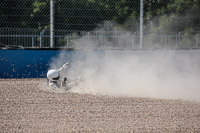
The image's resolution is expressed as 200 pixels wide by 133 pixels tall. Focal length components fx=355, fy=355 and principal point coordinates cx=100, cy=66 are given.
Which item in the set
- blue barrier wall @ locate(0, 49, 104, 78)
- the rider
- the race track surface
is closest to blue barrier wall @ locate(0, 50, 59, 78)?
blue barrier wall @ locate(0, 49, 104, 78)

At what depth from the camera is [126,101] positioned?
7730 mm

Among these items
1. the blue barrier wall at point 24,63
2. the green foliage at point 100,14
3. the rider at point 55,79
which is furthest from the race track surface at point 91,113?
the green foliage at point 100,14

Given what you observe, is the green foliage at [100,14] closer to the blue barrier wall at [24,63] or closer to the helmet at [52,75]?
the blue barrier wall at [24,63]

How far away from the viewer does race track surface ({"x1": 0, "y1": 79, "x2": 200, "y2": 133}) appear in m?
5.56

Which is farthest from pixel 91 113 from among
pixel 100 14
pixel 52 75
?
pixel 100 14

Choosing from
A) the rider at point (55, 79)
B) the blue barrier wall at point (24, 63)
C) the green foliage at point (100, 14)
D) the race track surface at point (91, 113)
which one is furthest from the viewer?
the green foliage at point (100, 14)

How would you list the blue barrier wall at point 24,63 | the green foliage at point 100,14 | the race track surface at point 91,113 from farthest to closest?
the green foliage at point 100,14
the blue barrier wall at point 24,63
the race track surface at point 91,113

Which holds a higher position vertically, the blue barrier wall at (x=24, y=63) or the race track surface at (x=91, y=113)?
the blue barrier wall at (x=24, y=63)

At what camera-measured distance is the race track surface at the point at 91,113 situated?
18.2 ft

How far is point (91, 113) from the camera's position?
21.4ft

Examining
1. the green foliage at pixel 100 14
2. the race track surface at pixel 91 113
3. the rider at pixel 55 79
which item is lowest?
the race track surface at pixel 91 113

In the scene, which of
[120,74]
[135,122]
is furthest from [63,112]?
[120,74]

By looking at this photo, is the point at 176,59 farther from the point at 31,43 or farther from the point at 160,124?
the point at 160,124

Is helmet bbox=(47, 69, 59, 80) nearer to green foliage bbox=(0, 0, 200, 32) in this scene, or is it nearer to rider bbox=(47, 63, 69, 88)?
rider bbox=(47, 63, 69, 88)
